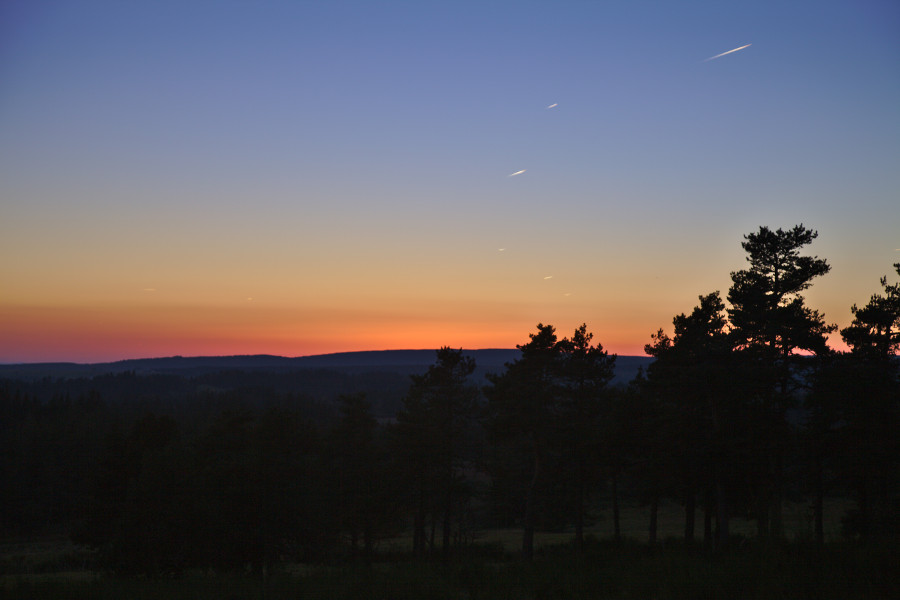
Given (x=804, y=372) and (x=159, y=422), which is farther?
(x=159, y=422)

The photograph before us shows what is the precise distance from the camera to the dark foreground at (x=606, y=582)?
8766 millimetres

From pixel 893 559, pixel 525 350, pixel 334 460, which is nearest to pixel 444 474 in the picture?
pixel 334 460

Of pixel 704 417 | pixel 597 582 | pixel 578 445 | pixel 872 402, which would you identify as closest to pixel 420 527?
pixel 578 445

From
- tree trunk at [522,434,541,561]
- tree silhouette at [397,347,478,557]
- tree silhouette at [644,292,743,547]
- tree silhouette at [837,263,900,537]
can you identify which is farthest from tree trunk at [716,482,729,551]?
tree silhouette at [397,347,478,557]

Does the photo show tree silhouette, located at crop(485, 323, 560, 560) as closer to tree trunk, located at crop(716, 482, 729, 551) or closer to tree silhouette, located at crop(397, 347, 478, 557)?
tree silhouette, located at crop(397, 347, 478, 557)

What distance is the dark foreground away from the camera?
28.8ft

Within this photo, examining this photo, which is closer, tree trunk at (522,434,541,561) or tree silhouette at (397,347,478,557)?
tree trunk at (522,434,541,561)

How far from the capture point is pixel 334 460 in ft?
117

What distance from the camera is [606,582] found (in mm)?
9914

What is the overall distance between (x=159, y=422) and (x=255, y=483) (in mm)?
14811

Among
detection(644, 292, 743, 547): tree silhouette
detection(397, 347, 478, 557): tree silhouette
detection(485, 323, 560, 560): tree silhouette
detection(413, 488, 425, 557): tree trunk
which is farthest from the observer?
detection(413, 488, 425, 557): tree trunk

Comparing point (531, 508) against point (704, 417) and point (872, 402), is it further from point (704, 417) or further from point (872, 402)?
point (872, 402)

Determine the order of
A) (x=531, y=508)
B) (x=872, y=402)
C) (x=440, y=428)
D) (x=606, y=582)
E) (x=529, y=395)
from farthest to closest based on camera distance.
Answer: (x=440, y=428) → (x=531, y=508) → (x=529, y=395) → (x=872, y=402) → (x=606, y=582)

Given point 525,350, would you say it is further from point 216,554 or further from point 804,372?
point 216,554
